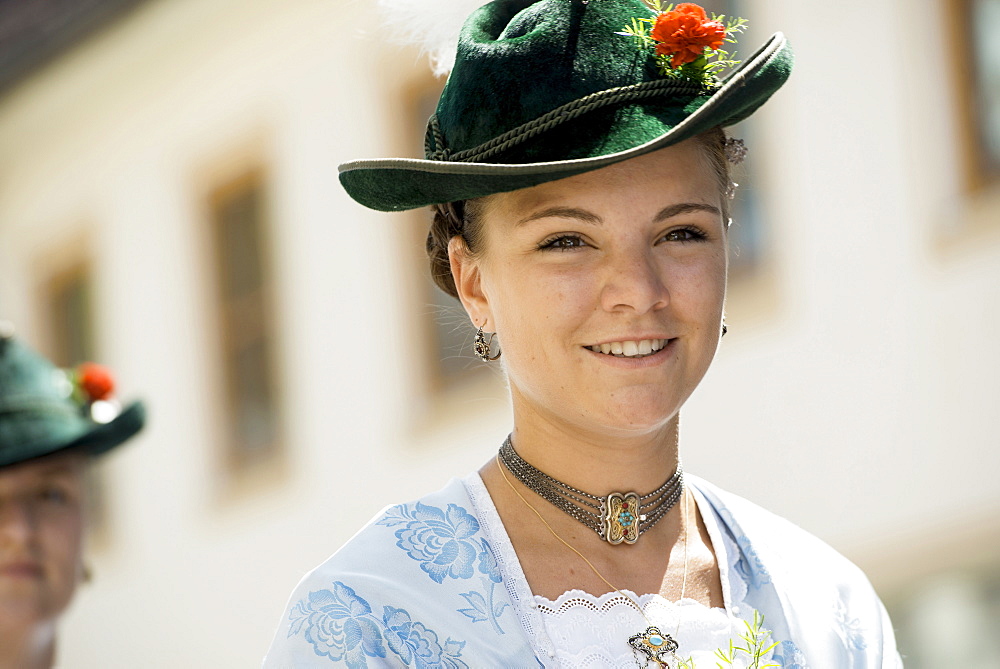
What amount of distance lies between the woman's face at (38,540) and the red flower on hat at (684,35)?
296cm

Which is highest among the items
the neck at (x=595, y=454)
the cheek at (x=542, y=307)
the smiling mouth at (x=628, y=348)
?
the cheek at (x=542, y=307)

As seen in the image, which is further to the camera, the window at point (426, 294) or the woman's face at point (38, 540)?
the window at point (426, 294)

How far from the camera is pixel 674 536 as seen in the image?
2.75 meters

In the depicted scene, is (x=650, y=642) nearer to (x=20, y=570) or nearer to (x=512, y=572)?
(x=512, y=572)

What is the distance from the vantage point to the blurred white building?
21.7ft

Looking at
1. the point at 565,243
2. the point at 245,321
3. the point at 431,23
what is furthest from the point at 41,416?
the point at 245,321

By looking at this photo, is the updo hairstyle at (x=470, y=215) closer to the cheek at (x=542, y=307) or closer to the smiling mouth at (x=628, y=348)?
→ the cheek at (x=542, y=307)

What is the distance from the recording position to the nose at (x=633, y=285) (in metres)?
2.46

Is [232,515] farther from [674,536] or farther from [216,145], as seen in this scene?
[674,536]

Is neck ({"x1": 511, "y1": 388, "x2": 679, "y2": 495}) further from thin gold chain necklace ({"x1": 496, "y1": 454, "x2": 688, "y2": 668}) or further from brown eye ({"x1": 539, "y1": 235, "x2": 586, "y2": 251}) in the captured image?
brown eye ({"x1": 539, "y1": 235, "x2": 586, "y2": 251})

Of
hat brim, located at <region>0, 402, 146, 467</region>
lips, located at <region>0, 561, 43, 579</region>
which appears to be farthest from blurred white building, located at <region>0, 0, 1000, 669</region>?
lips, located at <region>0, 561, 43, 579</region>

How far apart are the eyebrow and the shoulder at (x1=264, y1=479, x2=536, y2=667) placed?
0.55m

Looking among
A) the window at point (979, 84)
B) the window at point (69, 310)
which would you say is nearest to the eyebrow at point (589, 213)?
the window at point (979, 84)

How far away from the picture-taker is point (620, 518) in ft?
8.79
